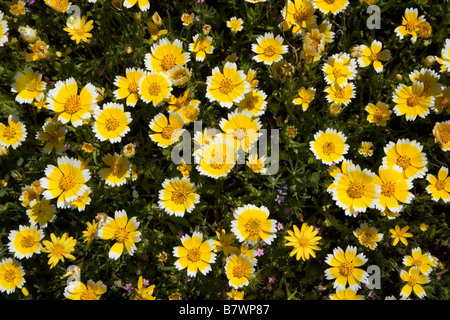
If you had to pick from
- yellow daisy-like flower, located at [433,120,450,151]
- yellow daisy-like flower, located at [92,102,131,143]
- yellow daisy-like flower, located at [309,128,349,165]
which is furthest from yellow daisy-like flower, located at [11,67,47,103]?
yellow daisy-like flower, located at [433,120,450,151]

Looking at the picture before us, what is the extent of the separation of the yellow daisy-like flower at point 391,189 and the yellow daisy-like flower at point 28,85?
9.21ft

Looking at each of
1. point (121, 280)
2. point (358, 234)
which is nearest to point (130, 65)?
point (121, 280)

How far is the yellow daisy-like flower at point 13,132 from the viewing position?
3.08 m

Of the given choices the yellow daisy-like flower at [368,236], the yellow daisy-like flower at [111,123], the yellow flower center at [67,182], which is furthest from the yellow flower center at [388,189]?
the yellow flower center at [67,182]

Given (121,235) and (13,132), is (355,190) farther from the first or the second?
(13,132)

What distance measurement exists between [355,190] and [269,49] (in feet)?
4.38

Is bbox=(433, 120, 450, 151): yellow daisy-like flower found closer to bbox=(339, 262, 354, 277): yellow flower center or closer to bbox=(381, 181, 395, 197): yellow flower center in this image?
bbox=(381, 181, 395, 197): yellow flower center

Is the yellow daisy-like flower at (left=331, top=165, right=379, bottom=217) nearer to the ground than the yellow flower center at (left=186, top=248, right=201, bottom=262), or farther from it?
farther from it

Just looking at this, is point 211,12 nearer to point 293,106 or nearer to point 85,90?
point 293,106

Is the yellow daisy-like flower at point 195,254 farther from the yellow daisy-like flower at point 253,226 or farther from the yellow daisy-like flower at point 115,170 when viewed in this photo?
the yellow daisy-like flower at point 115,170

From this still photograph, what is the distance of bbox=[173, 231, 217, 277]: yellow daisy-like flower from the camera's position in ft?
9.30

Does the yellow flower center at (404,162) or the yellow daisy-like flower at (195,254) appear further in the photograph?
the yellow flower center at (404,162)

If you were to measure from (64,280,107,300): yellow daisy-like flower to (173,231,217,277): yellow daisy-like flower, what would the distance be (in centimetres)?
62

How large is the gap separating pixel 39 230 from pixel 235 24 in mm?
2342
